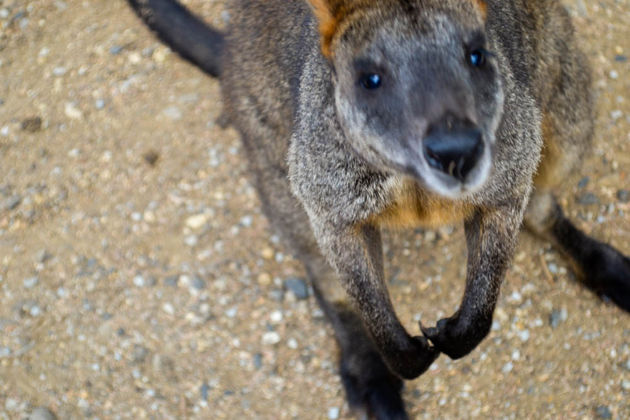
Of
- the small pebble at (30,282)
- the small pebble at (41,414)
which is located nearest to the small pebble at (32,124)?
the small pebble at (30,282)

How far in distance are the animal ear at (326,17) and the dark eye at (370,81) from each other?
20 cm

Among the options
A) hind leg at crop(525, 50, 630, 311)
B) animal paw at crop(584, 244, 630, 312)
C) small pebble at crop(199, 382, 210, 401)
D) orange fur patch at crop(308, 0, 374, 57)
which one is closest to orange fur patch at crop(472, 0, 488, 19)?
orange fur patch at crop(308, 0, 374, 57)

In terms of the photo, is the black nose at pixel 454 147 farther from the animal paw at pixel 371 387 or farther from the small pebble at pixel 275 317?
the small pebble at pixel 275 317

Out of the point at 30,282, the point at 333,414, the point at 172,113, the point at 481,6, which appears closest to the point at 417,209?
the point at 481,6

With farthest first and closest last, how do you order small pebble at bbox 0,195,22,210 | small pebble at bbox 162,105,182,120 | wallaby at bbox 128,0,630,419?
small pebble at bbox 162,105,182,120 < small pebble at bbox 0,195,22,210 < wallaby at bbox 128,0,630,419

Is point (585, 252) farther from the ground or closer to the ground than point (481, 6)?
closer to the ground

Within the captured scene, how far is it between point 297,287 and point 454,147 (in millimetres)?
1572

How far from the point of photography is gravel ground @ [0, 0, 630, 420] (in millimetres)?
→ 2725

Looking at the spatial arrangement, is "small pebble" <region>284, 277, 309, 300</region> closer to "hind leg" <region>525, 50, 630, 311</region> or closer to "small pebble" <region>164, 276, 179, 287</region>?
"small pebble" <region>164, 276, 179, 287</region>

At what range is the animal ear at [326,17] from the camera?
1.89 meters

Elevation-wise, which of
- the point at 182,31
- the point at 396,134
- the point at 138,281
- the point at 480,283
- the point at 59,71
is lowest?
the point at 138,281

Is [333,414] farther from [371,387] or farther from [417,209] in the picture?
[417,209]

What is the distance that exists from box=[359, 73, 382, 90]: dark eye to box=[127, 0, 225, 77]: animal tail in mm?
1373

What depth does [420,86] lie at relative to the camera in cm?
167
